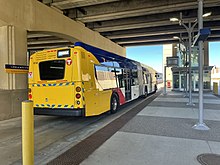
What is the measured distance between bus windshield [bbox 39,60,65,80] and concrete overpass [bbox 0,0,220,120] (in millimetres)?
2392

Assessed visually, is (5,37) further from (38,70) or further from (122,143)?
(122,143)

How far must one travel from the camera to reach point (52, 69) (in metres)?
6.93

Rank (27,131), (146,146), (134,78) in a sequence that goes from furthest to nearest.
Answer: (134,78), (146,146), (27,131)

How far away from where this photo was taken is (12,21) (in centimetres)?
852

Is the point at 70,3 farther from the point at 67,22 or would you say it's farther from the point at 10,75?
the point at 10,75

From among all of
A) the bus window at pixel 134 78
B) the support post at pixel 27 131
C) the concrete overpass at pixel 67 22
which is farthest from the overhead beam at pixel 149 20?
the support post at pixel 27 131

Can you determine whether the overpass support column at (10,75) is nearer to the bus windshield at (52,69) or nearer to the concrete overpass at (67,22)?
the concrete overpass at (67,22)

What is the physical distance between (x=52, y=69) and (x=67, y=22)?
6968 mm

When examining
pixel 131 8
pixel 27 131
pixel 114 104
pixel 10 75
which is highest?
pixel 131 8

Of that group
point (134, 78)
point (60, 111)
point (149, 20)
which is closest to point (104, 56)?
point (60, 111)

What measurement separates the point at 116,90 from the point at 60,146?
492 cm

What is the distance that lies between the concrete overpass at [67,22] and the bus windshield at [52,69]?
2.39m

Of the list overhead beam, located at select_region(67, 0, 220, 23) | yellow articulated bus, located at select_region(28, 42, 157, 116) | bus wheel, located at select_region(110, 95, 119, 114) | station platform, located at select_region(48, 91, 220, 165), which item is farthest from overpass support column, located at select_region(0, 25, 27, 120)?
overhead beam, located at select_region(67, 0, 220, 23)

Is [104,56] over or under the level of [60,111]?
over
